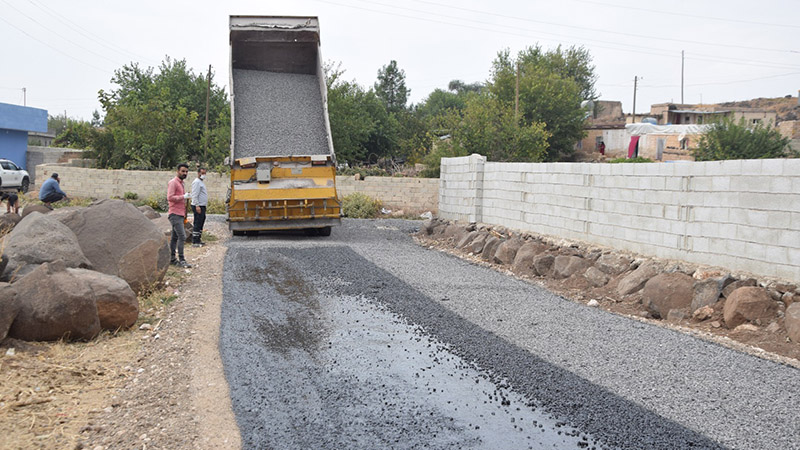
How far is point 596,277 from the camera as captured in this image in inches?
417

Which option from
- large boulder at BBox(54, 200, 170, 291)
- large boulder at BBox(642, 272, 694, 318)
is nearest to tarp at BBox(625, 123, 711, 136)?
large boulder at BBox(642, 272, 694, 318)

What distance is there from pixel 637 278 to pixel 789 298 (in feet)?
7.36

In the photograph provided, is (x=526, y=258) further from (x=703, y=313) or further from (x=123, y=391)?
(x=123, y=391)

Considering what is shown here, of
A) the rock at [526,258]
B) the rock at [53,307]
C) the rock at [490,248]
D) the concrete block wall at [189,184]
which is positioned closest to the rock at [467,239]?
the rock at [490,248]

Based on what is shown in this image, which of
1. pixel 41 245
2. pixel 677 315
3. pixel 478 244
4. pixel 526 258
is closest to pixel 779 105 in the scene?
pixel 478 244

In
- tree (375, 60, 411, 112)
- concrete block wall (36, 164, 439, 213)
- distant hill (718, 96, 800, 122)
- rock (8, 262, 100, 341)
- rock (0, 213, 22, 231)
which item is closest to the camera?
rock (8, 262, 100, 341)

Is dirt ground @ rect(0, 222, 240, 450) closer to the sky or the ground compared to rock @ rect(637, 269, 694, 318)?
closer to the ground

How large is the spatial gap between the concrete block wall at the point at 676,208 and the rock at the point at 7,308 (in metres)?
8.34

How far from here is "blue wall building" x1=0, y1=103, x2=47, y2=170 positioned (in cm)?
3541

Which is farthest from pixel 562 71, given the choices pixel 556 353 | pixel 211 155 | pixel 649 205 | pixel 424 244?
pixel 556 353

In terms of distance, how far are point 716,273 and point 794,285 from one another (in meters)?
1.10

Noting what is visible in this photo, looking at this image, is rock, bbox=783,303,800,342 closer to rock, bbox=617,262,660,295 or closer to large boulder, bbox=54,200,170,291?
rock, bbox=617,262,660,295

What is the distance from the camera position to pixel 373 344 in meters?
6.89

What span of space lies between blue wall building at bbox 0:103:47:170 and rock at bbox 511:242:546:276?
32397 millimetres
